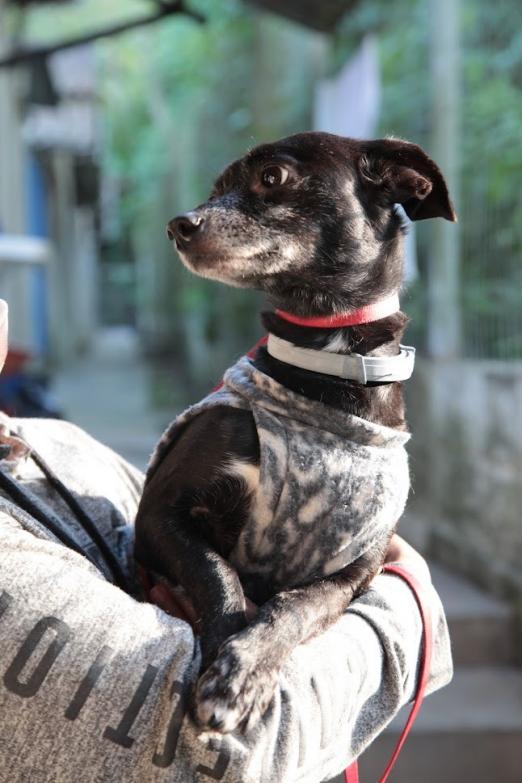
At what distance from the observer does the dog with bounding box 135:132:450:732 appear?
1442 millimetres

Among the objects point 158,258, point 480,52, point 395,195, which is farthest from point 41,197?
point 395,195

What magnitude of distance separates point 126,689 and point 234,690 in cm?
13

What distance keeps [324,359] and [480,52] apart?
3.46 metres

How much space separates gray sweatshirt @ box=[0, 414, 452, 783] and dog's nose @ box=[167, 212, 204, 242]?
1.60 feet

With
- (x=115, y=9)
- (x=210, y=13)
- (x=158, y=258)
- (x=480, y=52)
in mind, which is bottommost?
(x=158, y=258)

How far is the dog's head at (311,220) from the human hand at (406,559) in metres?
0.40

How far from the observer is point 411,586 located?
4.94 feet

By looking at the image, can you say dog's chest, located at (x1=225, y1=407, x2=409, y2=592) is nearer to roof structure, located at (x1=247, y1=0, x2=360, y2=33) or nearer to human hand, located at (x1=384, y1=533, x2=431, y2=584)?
human hand, located at (x1=384, y1=533, x2=431, y2=584)

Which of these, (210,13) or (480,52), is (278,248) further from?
(210,13)

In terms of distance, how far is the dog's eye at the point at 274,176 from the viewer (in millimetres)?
1587

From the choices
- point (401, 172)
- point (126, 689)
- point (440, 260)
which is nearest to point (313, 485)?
point (126, 689)

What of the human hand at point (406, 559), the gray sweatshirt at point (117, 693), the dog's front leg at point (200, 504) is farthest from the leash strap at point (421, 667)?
the dog's front leg at point (200, 504)

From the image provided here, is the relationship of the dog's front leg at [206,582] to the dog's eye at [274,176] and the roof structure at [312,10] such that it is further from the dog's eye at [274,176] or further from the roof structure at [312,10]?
the roof structure at [312,10]

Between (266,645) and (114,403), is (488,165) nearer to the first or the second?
(266,645)
